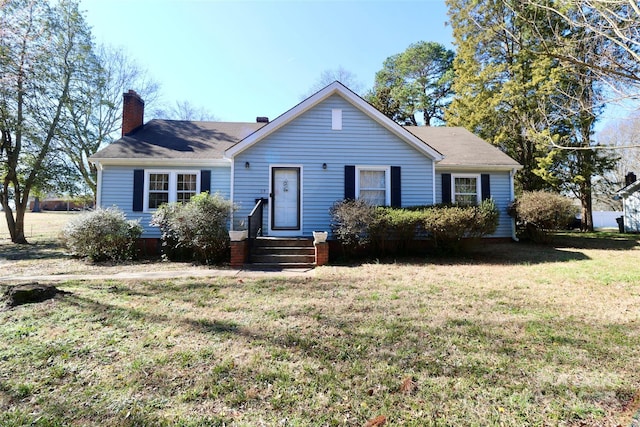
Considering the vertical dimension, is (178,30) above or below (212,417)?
above

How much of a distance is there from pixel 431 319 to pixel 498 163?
10018 mm

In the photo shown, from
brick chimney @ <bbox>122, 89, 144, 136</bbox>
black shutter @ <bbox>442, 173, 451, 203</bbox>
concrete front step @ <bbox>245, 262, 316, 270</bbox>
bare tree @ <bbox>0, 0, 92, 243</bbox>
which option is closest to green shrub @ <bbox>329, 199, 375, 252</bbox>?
concrete front step @ <bbox>245, 262, 316, 270</bbox>

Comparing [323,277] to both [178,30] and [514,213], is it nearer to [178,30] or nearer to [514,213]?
[514,213]

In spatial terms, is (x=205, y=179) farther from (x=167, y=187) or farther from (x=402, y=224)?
(x=402, y=224)

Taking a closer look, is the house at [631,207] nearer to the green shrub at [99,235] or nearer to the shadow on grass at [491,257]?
the shadow on grass at [491,257]

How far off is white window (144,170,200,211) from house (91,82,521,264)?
1.3 inches

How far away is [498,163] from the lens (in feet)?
39.1

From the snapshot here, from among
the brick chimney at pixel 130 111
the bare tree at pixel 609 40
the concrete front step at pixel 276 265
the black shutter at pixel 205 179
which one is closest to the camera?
the bare tree at pixel 609 40

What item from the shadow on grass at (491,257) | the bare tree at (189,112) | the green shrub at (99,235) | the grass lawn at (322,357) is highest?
the bare tree at (189,112)

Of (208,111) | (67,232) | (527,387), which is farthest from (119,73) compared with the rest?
(527,387)

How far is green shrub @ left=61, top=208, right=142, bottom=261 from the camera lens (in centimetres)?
873

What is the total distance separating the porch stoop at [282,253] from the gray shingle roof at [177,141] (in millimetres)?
3989

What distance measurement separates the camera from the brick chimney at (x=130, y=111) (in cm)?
1250

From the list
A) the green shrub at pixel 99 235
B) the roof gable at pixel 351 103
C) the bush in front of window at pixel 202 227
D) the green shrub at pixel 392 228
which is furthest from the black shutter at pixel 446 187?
the green shrub at pixel 99 235
